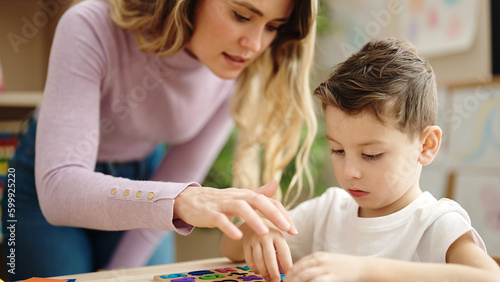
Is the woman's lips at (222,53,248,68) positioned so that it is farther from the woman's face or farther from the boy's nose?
the boy's nose

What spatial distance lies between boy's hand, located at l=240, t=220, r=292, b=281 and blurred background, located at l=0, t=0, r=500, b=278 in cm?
85

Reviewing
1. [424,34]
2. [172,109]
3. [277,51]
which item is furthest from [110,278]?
[424,34]

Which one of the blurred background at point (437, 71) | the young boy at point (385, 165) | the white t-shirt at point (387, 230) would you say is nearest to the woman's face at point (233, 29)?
the young boy at point (385, 165)

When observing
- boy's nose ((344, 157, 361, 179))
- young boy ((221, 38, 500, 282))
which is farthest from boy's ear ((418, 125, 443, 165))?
boy's nose ((344, 157, 361, 179))

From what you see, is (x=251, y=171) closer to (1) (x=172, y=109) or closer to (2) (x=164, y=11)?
(1) (x=172, y=109)

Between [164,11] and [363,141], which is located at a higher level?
[164,11]

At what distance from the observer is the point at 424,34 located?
8.17ft

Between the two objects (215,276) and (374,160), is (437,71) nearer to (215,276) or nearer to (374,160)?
(374,160)

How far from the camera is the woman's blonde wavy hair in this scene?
3.55 feet

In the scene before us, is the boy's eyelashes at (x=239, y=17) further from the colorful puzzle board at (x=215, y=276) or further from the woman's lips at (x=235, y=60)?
the colorful puzzle board at (x=215, y=276)

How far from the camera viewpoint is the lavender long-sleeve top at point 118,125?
82 centimetres

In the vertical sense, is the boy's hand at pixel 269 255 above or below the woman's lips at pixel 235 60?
below

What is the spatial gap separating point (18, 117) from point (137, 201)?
1.72 meters

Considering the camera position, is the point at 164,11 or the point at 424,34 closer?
the point at 164,11
